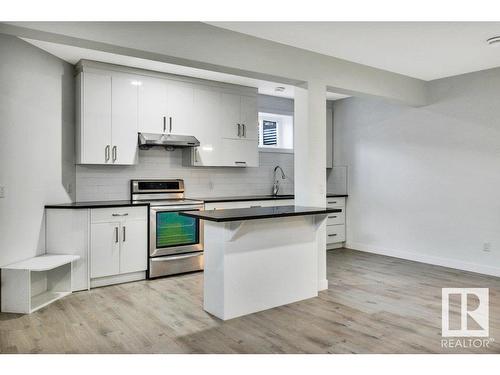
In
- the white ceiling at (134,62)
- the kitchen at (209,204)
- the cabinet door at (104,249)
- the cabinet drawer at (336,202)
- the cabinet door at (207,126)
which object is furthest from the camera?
the cabinet drawer at (336,202)

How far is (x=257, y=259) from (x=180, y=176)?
233cm

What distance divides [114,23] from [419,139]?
4.38m

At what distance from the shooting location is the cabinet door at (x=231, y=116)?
18.0ft

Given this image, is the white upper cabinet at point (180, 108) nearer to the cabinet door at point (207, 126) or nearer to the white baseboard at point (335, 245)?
the cabinet door at point (207, 126)

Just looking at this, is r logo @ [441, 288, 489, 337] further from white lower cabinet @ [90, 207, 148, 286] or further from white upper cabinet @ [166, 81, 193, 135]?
white upper cabinet @ [166, 81, 193, 135]

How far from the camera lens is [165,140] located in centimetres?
482

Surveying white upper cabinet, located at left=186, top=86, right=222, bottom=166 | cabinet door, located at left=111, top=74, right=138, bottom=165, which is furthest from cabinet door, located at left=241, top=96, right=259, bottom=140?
cabinet door, located at left=111, top=74, right=138, bottom=165

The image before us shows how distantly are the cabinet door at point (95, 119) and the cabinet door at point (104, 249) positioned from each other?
0.82 m

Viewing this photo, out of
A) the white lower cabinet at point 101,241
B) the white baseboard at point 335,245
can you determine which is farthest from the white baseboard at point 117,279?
the white baseboard at point 335,245

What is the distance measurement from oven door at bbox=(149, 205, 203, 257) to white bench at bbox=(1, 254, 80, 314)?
89 cm

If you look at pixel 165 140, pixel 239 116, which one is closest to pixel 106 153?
pixel 165 140

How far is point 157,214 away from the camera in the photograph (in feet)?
15.1

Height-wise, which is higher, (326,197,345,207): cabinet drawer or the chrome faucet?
the chrome faucet
